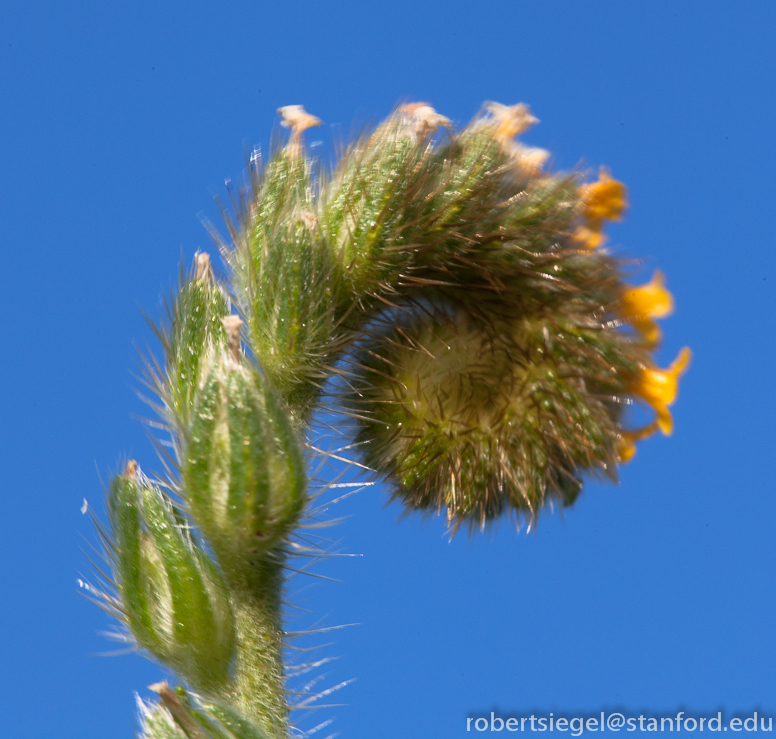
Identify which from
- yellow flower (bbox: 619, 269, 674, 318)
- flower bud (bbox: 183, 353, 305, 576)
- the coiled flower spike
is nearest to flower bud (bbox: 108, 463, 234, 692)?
the coiled flower spike

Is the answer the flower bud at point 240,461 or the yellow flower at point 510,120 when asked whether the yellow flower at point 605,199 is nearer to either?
the yellow flower at point 510,120

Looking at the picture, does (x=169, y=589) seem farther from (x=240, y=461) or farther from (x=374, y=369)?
(x=374, y=369)

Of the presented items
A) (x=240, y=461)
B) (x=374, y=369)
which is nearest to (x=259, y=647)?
(x=240, y=461)

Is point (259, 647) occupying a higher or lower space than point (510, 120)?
lower

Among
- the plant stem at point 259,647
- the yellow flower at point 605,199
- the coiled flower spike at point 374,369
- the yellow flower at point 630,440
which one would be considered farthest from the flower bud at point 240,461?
the yellow flower at point 605,199

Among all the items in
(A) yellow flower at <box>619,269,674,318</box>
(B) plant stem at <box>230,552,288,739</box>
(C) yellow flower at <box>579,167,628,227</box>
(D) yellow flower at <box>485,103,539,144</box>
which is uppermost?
(D) yellow flower at <box>485,103,539,144</box>

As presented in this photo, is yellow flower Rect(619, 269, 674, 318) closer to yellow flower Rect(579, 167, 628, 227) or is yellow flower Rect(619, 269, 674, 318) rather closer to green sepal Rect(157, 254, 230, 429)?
yellow flower Rect(579, 167, 628, 227)
